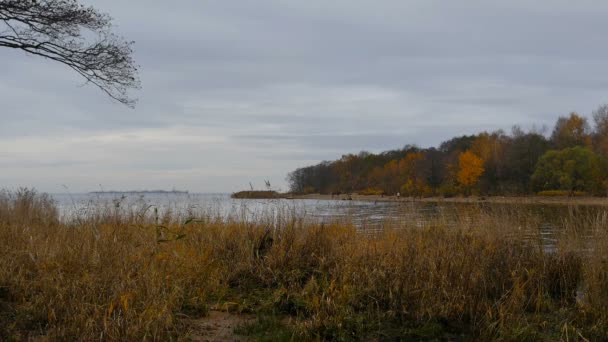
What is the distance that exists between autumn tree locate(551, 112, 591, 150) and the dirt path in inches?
3128

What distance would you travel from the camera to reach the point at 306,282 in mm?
6129

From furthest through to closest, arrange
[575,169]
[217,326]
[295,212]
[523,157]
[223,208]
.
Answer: [523,157] < [575,169] < [223,208] < [295,212] < [217,326]

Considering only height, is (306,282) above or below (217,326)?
above

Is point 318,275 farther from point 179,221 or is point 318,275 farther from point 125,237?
point 179,221

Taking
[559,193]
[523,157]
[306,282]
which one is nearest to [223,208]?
[306,282]

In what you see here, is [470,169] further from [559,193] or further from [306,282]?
[306,282]

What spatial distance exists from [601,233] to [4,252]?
25.4 ft

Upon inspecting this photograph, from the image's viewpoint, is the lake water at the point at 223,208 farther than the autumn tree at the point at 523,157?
No

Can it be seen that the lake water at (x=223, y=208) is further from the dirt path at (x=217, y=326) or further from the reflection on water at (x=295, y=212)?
the dirt path at (x=217, y=326)

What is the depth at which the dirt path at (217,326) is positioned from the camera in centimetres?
461

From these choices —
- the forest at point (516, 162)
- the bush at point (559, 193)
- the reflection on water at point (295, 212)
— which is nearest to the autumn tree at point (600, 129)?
the forest at point (516, 162)

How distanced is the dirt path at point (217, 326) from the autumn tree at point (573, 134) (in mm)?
79460

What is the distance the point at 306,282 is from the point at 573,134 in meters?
81.8

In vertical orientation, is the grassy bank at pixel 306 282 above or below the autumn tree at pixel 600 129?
below
